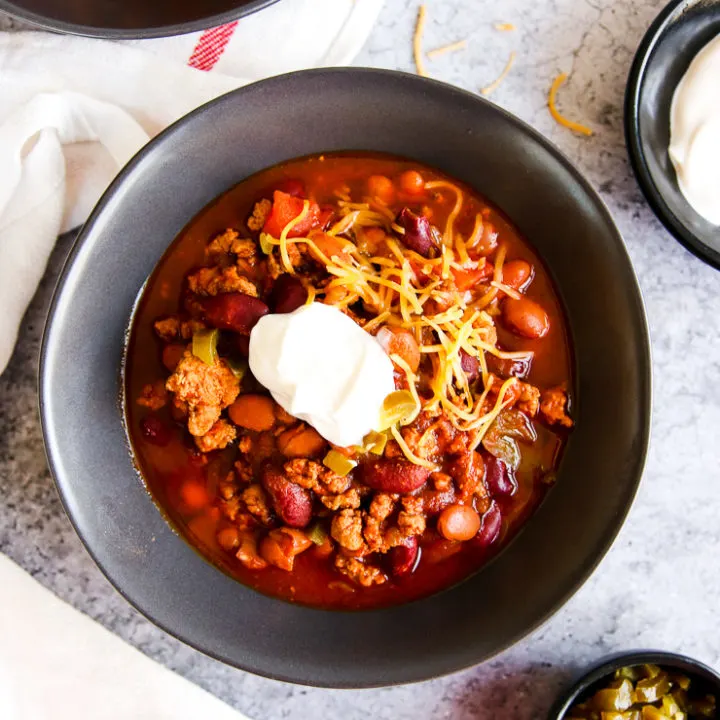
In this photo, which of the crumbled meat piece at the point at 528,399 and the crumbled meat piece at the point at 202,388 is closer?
the crumbled meat piece at the point at 202,388

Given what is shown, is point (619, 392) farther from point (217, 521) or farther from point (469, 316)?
point (217, 521)

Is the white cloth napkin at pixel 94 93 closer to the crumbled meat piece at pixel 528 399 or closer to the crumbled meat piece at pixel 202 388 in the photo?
the crumbled meat piece at pixel 202 388

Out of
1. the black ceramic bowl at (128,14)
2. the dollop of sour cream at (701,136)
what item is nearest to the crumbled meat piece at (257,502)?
the black ceramic bowl at (128,14)

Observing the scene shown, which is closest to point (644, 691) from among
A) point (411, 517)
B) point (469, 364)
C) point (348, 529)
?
point (411, 517)

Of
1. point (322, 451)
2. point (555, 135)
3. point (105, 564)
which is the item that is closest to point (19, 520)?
point (105, 564)

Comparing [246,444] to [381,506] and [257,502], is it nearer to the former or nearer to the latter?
[257,502]
